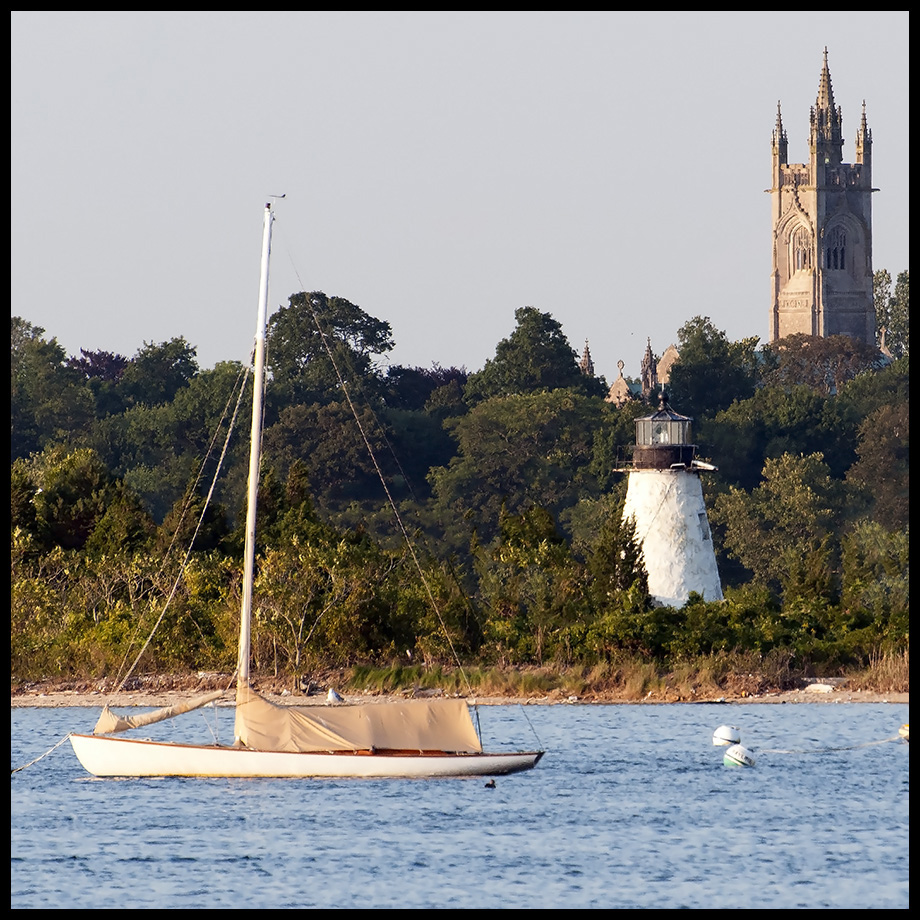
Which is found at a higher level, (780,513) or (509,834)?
(780,513)

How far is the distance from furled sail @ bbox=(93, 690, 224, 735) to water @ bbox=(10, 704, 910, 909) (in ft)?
4.08

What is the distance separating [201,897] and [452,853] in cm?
485

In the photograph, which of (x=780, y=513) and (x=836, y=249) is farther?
(x=836, y=249)

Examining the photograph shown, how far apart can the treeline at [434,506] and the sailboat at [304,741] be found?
10.6 ft

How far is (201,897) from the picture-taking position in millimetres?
29125

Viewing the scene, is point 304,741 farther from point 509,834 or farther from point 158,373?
point 158,373

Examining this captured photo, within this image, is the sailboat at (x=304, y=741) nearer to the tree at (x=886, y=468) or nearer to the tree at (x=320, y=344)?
the tree at (x=886, y=468)

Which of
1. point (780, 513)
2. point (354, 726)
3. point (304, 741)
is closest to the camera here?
point (304, 741)

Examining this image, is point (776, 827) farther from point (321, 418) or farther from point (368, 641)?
point (321, 418)

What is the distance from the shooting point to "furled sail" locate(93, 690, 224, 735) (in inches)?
1435

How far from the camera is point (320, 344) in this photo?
11081cm

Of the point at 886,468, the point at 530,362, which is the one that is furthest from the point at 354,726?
the point at 530,362

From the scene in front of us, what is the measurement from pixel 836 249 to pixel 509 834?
160m

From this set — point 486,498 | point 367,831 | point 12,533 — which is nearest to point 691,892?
point 367,831
